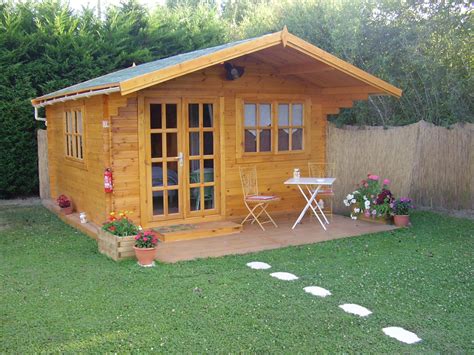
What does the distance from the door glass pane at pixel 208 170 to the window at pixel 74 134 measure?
204 centimetres

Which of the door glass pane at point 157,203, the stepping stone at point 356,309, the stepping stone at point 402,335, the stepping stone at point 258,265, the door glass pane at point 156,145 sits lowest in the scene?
the stepping stone at point 402,335

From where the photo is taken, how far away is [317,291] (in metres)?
5.40

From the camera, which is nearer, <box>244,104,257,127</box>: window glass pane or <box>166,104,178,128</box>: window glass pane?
<box>166,104,178,128</box>: window glass pane

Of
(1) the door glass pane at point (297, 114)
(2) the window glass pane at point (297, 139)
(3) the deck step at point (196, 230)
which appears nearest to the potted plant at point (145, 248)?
(3) the deck step at point (196, 230)

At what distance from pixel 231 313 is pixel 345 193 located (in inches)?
231

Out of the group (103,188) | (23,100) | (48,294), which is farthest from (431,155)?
(23,100)

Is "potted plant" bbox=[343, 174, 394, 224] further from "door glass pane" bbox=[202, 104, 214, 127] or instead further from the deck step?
"door glass pane" bbox=[202, 104, 214, 127]

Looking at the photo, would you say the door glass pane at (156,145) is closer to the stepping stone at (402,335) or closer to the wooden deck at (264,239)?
the wooden deck at (264,239)

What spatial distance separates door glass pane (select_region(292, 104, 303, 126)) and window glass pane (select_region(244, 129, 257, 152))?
0.86 m

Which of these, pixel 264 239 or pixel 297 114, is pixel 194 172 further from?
pixel 297 114

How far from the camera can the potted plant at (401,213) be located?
339 inches

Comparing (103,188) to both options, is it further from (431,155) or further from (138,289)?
(431,155)

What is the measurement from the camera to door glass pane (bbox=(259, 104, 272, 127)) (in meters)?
9.02

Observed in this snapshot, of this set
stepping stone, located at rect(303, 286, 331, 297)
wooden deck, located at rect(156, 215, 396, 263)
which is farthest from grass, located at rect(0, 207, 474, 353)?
wooden deck, located at rect(156, 215, 396, 263)
